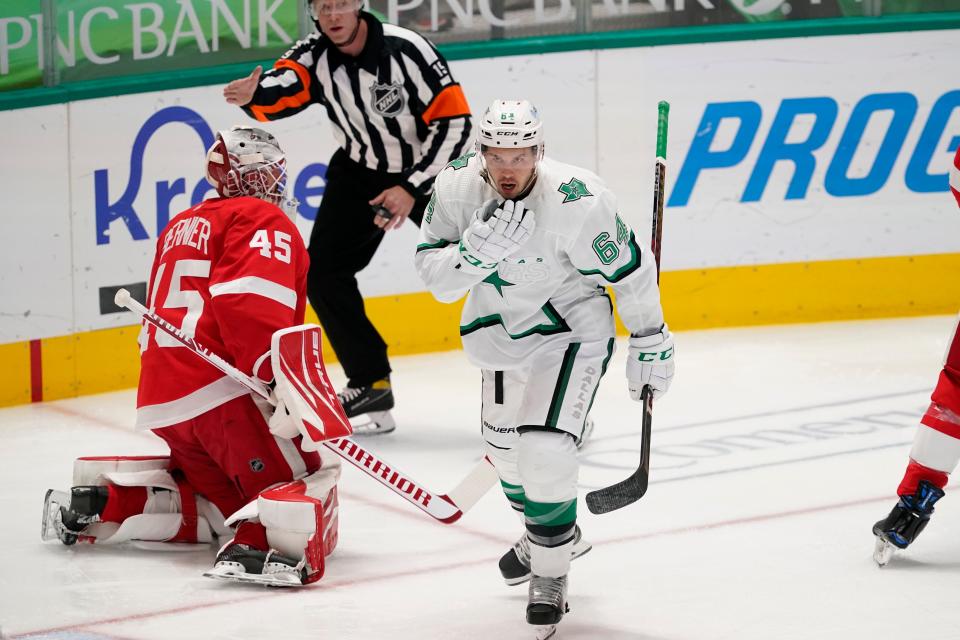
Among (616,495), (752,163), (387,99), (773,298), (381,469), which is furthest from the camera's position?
(773,298)

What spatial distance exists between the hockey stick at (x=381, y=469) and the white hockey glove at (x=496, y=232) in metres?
0.71

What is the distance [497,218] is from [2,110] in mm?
2778

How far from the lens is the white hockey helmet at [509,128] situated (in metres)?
2.74

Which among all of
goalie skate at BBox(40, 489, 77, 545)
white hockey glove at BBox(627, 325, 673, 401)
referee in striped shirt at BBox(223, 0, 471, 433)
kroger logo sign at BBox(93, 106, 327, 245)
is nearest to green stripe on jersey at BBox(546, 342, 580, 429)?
white hockey glove at BBox(627, 325, 673, 401)

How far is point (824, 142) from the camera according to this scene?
20.4 feet

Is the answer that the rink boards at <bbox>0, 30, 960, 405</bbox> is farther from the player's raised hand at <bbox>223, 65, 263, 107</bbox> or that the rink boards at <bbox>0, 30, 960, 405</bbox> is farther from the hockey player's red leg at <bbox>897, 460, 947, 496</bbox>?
the hockey player's red leg at <bbox>897, 460, 947, 496</bbox>

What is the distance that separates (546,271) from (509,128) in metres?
0.30

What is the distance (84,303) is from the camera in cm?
515

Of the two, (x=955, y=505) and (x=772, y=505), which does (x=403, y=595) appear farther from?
(x=955, y=505)

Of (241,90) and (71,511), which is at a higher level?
(241,90)

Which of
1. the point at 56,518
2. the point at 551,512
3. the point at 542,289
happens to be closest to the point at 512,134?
the point at 542,289

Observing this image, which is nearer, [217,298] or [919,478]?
[217,298]

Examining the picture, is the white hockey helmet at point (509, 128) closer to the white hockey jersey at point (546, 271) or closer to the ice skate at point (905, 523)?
the white hockey jersey at point (546, 271)

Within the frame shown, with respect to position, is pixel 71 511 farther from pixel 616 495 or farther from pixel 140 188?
pixel 140 188
